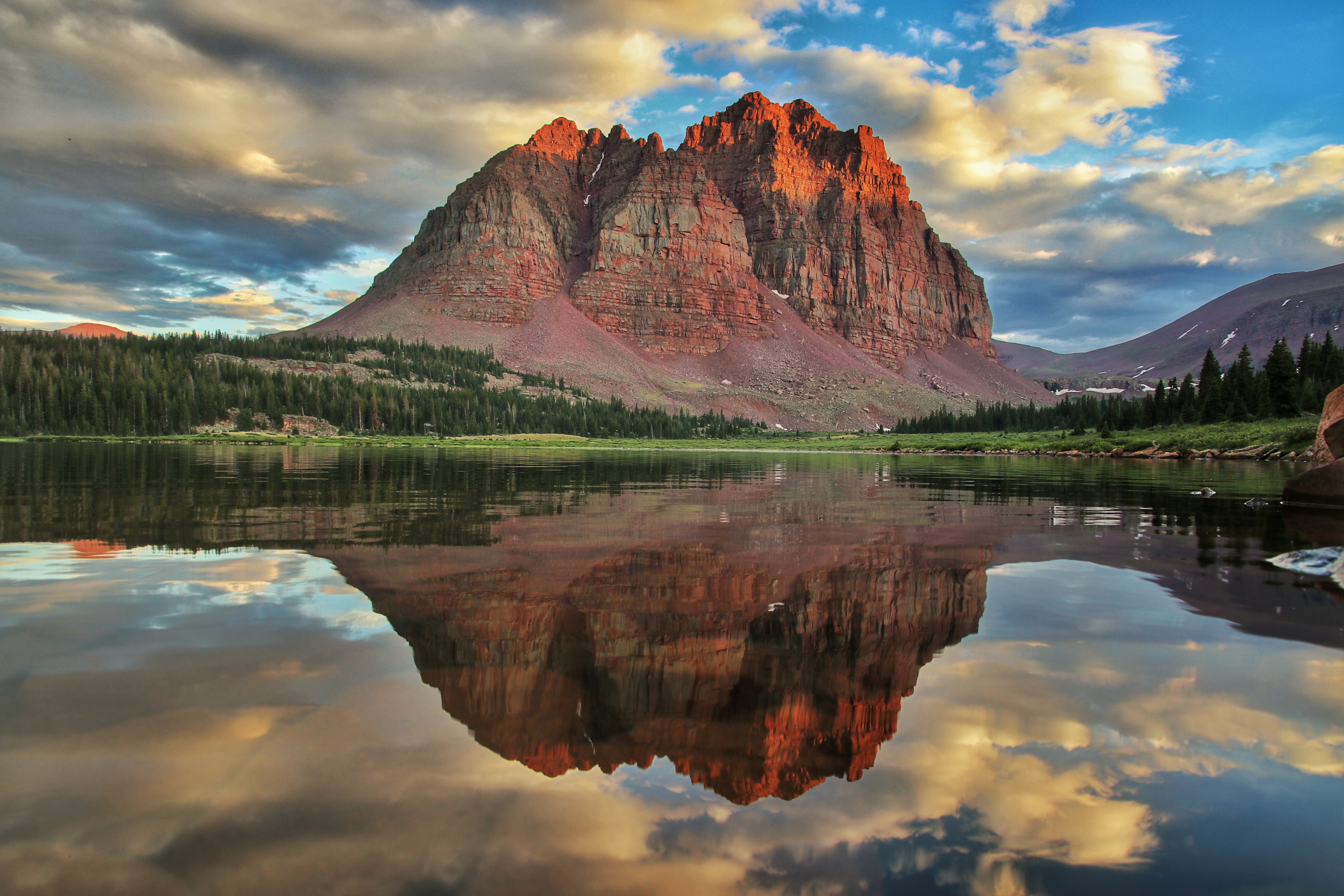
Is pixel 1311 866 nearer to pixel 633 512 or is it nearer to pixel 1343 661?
Result: pixel 1343 661

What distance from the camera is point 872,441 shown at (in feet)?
447

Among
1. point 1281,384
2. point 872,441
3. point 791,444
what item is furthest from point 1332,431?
point 791,444

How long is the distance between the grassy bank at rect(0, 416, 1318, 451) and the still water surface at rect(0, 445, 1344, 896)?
4608 centimetres

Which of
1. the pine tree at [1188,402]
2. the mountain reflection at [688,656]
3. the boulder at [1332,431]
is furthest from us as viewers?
the pine tree at [1188,402]

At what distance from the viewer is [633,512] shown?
62.9 ft

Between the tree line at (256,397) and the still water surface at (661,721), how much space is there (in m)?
134

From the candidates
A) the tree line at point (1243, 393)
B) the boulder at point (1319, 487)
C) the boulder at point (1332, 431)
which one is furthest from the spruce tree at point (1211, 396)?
the boulder at point (1319, 487)

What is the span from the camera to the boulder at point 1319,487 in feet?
63.0

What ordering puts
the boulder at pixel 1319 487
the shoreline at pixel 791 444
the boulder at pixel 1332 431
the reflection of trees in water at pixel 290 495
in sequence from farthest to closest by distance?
the shoreline at pixel 791 444 → the boulder at pixel 1332 431 → the boulder at pixel 1319 487 → the reflection of trees in water at pixel 290 495

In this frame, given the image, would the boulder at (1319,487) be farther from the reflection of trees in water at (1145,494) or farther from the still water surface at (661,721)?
the still water surface at (661,721)

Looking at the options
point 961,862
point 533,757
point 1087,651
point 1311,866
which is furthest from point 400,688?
point 1087,651

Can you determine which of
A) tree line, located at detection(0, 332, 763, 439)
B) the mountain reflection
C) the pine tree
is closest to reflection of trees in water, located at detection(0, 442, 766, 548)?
the mountain reflection

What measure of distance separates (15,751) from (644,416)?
17466cm

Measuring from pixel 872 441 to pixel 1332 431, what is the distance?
116201mm
